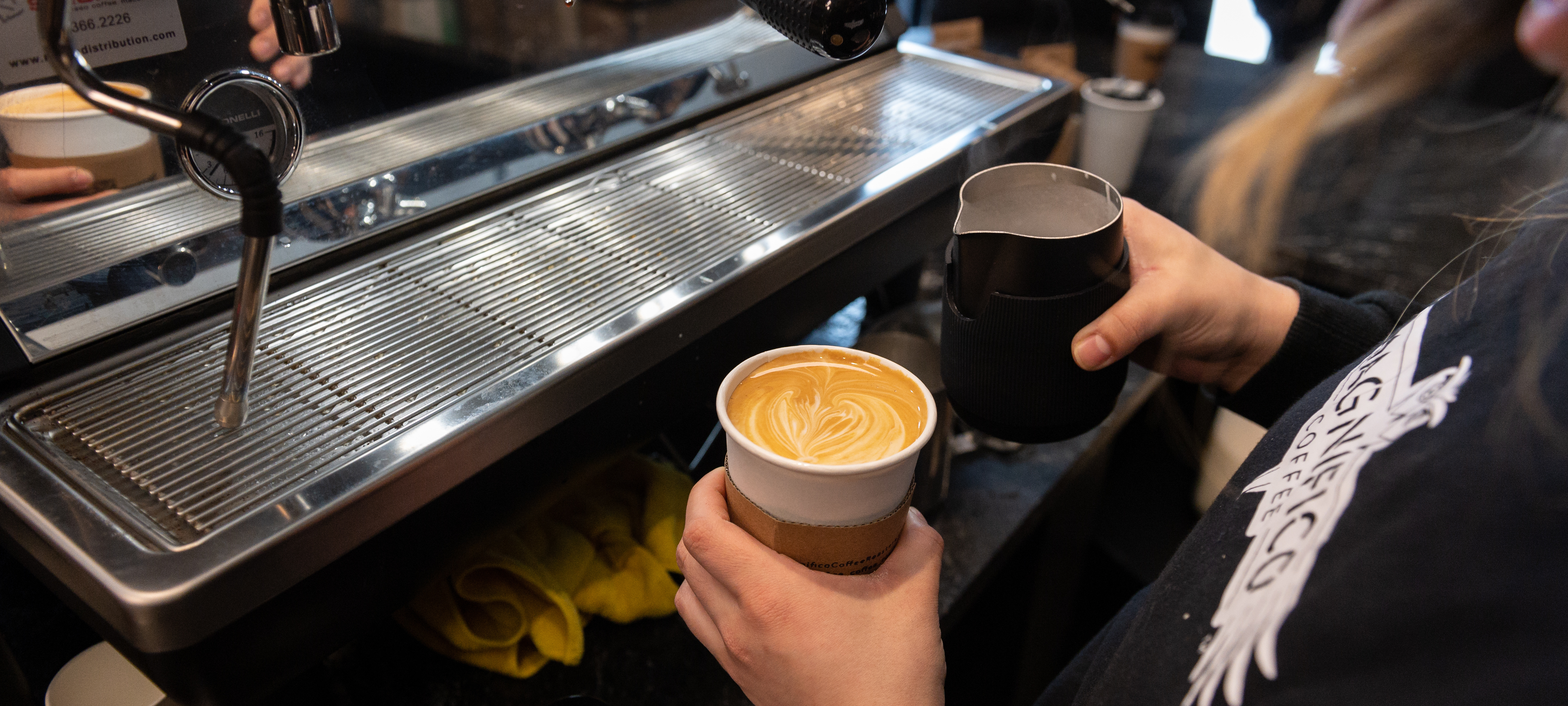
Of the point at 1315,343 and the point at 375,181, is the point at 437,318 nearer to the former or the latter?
the point at 375,181

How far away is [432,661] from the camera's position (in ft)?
2.83

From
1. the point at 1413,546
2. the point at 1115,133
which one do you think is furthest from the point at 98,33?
the point at 1115,133

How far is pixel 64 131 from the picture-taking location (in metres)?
0.73

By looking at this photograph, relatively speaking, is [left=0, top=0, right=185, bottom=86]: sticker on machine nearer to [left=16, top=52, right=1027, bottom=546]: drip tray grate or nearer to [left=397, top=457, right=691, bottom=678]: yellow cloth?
A: [left=16, top=52, right=1027, bottom=546]: drip tray grate

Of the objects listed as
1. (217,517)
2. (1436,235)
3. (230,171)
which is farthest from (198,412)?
(1436,235)

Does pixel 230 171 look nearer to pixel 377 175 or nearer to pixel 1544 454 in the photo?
pixel 377 175

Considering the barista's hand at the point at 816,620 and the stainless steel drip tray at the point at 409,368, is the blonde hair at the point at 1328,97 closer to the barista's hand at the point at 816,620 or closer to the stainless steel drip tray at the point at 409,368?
the stainless steel drip tray at the point at 409,368

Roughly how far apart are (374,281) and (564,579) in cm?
35

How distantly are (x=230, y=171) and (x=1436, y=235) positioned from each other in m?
1.81

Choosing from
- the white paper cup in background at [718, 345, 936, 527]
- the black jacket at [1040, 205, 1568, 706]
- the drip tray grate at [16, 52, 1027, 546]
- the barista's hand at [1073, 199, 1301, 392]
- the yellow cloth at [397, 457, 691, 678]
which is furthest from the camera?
the yellow cloth at [397, 457, 691, 678]

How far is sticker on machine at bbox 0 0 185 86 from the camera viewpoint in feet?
2.20

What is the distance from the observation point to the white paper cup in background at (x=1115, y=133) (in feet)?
5.57

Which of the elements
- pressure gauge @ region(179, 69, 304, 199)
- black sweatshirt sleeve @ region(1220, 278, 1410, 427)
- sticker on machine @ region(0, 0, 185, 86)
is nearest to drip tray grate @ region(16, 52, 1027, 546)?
pressure gauge @ region(179, 69, 304, 199)

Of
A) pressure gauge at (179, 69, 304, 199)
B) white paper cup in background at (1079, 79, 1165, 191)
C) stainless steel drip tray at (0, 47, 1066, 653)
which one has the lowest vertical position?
white paper cup in background at (1079, 79, 1165, 191)
